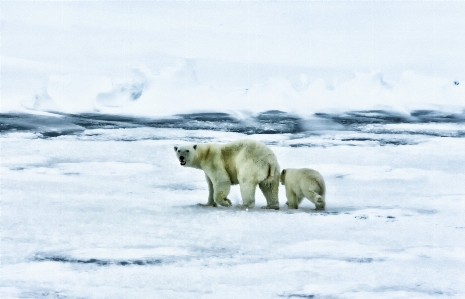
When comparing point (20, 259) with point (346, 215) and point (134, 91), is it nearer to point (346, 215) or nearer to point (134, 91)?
point (346, 215)

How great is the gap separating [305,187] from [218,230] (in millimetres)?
1215

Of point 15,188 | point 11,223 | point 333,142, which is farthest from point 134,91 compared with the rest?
point 11,223

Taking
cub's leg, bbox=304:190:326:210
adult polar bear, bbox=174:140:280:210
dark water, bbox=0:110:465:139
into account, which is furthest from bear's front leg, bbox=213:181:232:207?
dark water, bbox=0:110:465:139

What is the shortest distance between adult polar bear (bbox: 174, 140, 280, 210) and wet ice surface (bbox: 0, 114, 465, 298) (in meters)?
0.30

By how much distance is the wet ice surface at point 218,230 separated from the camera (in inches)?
142

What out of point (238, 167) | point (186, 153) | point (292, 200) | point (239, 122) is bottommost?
point (292, 200)

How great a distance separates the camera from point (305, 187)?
19.1ft

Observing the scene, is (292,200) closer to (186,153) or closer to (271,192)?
(271,192)

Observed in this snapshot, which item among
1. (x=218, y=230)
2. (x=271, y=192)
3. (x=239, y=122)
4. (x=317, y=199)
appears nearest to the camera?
(x=218, y=230)

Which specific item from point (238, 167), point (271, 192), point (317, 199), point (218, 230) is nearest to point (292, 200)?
point (271, 192)

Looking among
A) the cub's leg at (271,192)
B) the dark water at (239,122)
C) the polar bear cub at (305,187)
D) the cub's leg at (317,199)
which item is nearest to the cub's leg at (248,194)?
the cub's leg at (271,192)

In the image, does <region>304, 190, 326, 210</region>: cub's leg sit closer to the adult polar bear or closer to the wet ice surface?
the wet ice surface

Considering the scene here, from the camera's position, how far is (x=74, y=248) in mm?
4395

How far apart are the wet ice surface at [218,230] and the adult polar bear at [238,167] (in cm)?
30
